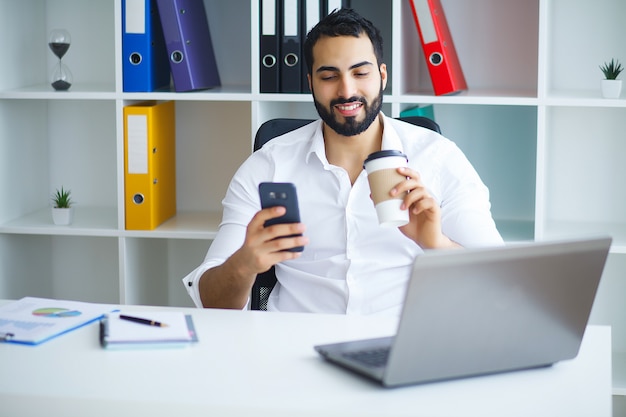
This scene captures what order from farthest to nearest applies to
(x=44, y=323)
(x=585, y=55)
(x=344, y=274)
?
1. (x=585, y=55)
2. (x=344, y=274)
3. (x=44, y=323)

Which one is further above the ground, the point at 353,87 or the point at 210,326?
the point at 353,87

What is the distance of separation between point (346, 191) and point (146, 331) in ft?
2.50

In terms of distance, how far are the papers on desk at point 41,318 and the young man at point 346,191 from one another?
1.21ft

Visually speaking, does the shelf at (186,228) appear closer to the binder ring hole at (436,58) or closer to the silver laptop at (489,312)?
the binder ring hole at (436,58)

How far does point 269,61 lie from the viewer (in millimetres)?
2793

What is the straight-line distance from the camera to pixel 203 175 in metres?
3.26

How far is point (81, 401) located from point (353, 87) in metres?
1.13

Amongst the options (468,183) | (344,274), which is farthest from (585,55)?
(344,274)

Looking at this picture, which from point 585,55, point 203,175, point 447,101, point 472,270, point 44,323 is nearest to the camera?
point 472,270

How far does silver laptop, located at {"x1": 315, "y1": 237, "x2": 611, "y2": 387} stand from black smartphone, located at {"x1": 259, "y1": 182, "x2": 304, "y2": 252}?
301 millimetres

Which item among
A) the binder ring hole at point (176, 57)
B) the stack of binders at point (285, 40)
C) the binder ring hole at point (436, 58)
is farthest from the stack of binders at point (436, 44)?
the binder ring hole at point (176, 57)

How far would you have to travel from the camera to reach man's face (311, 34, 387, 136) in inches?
84.9

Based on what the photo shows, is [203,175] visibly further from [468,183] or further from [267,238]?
[267,238]

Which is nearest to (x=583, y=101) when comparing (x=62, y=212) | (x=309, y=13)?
(x=309, y=13)
